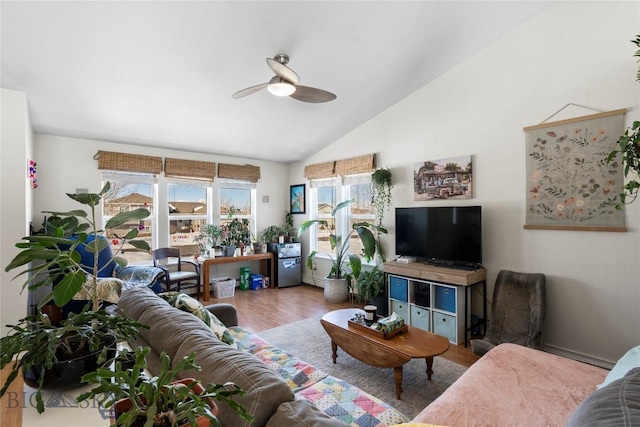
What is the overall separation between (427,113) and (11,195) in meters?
4.57

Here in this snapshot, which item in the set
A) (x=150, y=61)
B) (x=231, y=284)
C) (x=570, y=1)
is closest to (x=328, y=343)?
(x=231, y=284)

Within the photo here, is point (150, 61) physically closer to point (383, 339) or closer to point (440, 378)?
point (383, 339)

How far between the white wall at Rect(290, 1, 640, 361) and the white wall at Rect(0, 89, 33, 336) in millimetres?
4361

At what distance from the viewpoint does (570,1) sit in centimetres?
284

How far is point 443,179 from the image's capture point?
3787 millimetres

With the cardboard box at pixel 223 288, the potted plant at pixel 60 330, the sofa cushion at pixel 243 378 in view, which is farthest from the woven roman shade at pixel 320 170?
the potted plant at pixel 60 330

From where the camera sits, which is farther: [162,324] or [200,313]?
[200,313]

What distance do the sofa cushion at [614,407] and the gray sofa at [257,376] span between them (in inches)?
28.4

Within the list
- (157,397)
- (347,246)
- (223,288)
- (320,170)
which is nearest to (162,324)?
(157,397)

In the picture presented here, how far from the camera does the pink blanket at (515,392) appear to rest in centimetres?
140

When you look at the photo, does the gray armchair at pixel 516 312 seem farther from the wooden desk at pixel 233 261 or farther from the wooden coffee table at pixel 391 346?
the wooden desk at pixel 233 261

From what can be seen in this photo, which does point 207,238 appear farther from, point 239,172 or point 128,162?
point 128,162

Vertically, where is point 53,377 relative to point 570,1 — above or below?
below

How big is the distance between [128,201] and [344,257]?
3430mm
